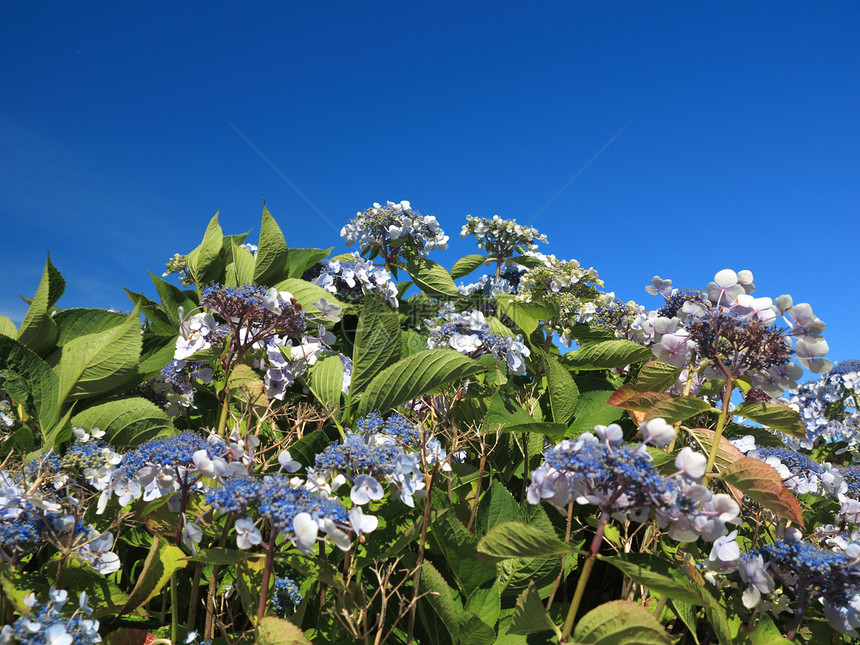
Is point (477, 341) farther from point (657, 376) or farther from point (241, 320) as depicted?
point (241, 320)

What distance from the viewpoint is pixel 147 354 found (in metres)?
2.72

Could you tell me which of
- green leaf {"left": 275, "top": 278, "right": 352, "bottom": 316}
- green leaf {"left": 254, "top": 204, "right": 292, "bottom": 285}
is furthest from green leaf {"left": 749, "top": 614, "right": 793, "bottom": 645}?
green leaf {"left": 254, "top": 204, "right": 292, "bottom": 285}

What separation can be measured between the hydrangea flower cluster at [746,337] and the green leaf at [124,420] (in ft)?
6.73

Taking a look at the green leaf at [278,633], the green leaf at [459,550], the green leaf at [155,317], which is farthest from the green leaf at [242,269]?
the green leaf at [278,633]

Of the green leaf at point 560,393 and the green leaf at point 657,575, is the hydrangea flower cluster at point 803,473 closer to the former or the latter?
the green leaf at point 560,393

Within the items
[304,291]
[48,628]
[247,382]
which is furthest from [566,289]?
[48,628]

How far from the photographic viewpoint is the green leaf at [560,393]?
2428mm

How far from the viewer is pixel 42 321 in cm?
254

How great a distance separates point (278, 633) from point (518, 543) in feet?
1.90

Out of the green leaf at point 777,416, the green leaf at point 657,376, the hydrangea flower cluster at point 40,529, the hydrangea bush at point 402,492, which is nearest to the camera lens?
the hydrangea bush at point 402,492

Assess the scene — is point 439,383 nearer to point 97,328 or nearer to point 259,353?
point 259,353

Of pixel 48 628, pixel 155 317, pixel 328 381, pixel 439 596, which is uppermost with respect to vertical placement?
pixel 155 317

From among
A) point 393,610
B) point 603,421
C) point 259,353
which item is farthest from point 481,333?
point 393,610

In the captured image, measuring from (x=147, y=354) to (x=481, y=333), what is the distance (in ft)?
5.78
